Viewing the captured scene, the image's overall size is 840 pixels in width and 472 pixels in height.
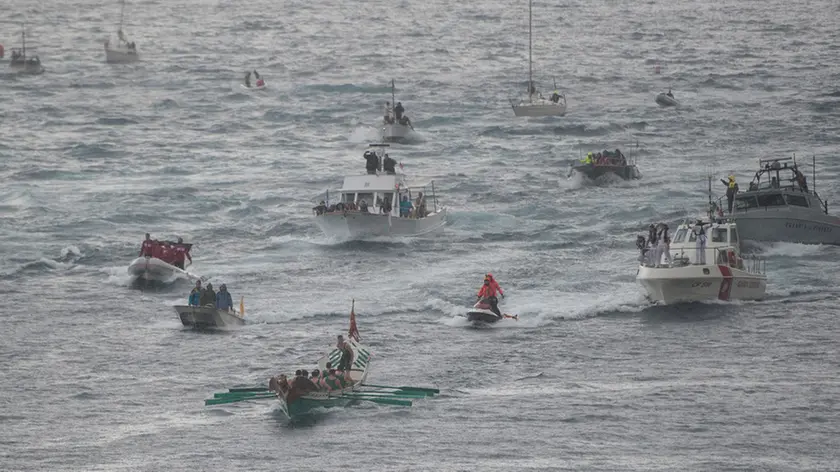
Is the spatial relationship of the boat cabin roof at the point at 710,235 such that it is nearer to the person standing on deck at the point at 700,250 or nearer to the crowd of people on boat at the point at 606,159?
the person standing on deck at the point at 700,250

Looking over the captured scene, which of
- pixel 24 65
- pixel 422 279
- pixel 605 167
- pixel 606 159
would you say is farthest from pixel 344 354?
pixel 24 65

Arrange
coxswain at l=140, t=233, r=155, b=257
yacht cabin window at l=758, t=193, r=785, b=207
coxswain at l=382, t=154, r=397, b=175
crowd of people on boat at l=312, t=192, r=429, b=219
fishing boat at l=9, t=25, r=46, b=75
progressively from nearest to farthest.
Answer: coxswain at l=140, t=233, r=155, b=257, yacht cabin window at l=758, t=193, r=785, b=207, crowd of people on boat at l=312, t=192, r=429, b=219, coxswain at l=382, t=154, r=397, b=175, fishing boat at l=9, t=25, r=46, b=75

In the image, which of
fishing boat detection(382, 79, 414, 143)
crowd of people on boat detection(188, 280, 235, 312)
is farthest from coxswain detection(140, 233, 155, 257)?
fishing boat detection(382, 79, 414, 143)

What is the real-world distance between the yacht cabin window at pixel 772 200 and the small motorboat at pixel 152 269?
77.6 feet

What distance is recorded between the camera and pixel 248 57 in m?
157

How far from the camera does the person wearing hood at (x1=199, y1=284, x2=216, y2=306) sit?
5641 cm

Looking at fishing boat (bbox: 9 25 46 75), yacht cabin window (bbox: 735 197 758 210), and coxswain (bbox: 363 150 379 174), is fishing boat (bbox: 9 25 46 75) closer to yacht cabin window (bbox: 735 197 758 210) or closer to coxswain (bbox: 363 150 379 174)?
coxswain (bbox: 363 150 379 174)

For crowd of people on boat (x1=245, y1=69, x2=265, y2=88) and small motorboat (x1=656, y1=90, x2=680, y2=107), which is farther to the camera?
crowd of people on boat (x1=245, y1=69, x2=265, y2=88)

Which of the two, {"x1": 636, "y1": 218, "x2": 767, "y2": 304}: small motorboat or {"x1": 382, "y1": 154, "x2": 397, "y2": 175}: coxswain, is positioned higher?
{"x1": 382, "y1": 154, "x2": 397, "y2": 175}: coxswain

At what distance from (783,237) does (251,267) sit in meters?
21.4

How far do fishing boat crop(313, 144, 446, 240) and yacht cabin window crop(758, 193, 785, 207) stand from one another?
14.6 meters

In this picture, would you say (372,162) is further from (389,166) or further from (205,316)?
(205,316)

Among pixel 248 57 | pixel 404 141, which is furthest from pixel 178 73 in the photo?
pixel 404 141

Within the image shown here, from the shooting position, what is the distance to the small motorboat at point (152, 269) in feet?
210
